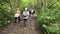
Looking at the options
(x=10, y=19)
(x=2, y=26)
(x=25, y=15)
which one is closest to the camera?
(x=25, y=15)

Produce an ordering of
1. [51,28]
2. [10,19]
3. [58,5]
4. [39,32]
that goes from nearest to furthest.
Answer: [51,28], [39,32], [10,19], [58,5]

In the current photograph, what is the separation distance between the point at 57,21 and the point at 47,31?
2.15 meters

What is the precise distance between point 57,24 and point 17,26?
220 inches

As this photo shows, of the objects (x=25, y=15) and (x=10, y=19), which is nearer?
(x=25, y=15)

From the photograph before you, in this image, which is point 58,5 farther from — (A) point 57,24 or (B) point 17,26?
(A) point 57,24

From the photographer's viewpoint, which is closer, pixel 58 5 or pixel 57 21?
pixel 57 21

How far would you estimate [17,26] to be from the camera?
19.7 m

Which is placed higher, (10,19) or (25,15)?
(25,15)

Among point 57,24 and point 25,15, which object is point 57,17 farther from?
point 25,15

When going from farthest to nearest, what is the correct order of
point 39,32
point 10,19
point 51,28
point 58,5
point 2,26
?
point 58,5 < point 10,19 < point 2,26 < point 39,32 < point 51,28

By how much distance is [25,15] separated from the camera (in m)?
16.2

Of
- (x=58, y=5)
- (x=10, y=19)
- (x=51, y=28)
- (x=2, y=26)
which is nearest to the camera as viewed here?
(x=51, y=28)

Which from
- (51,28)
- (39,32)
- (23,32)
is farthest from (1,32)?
(51,28)

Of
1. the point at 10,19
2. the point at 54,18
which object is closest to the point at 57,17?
the point at 54,18
